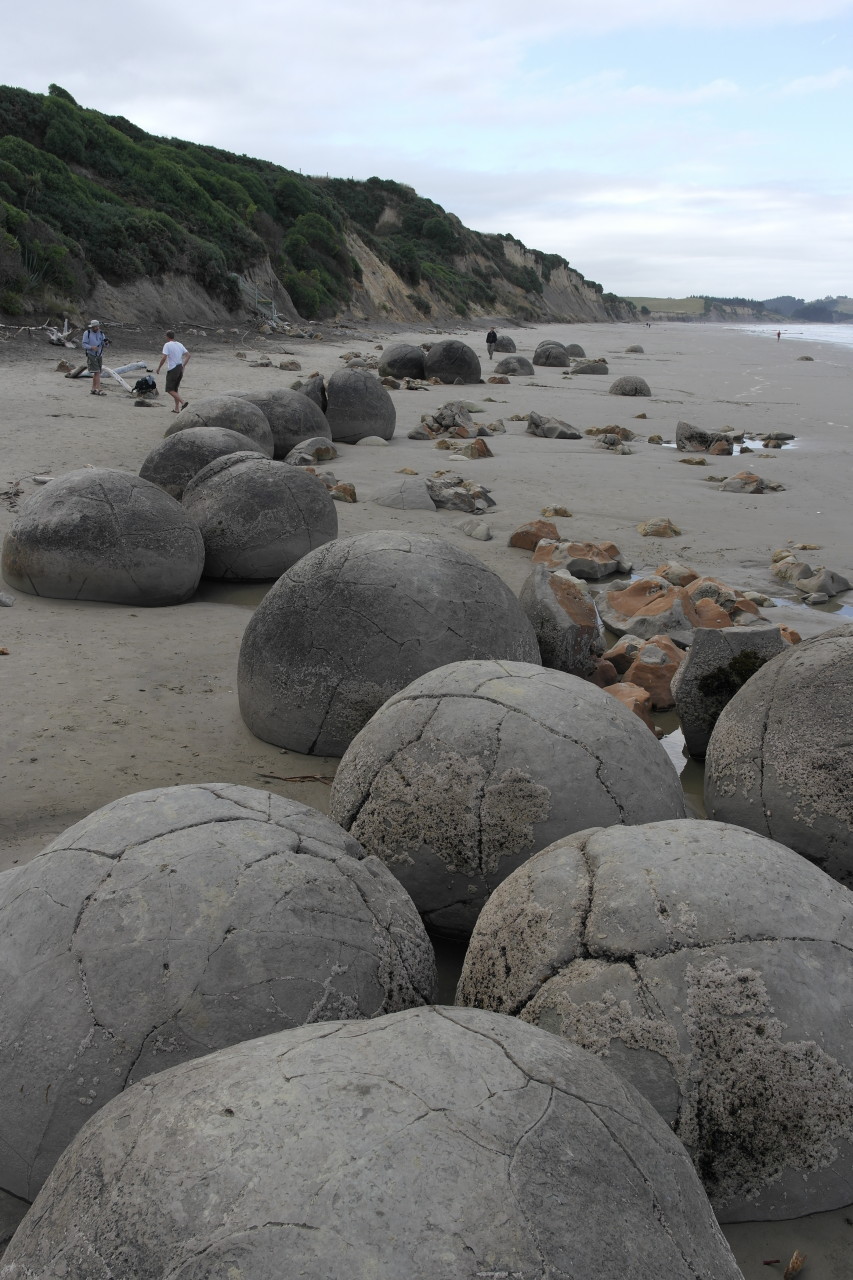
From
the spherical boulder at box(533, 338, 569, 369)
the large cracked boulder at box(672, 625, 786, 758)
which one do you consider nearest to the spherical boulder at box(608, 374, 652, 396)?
the spherical boulder at box(533, 338, 569, 369)

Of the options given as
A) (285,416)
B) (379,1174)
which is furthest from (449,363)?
(379,1174)

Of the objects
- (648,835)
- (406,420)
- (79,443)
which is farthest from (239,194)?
(648,835)

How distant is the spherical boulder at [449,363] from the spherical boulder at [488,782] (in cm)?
2085

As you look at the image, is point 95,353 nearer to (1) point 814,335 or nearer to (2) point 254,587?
(2) point 254,587

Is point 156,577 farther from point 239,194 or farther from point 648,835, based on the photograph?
point 239,194

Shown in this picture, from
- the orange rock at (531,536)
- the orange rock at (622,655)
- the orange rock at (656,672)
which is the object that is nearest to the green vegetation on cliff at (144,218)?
the orange rock at (531,536)

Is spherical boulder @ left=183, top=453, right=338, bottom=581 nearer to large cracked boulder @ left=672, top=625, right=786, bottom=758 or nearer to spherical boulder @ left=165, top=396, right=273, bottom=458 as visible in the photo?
spherical boulder @ left=165, top=396, right=273, bottom=458

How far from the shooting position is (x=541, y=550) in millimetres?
9461

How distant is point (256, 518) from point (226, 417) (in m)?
3.96

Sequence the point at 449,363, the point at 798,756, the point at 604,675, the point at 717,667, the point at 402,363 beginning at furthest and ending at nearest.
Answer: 1. the point at 449,363
2. the point at 402,363
3. the point at 604,675
4. the point at 717,667
5. the point at 798,756

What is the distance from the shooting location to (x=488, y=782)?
3.49 m

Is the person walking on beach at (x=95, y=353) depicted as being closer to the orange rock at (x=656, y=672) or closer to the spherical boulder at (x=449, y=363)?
the spherical boulder at (x=449, y=363)

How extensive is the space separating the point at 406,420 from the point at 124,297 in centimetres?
1330

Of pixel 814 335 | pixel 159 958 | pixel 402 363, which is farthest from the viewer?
pixel 814 335
